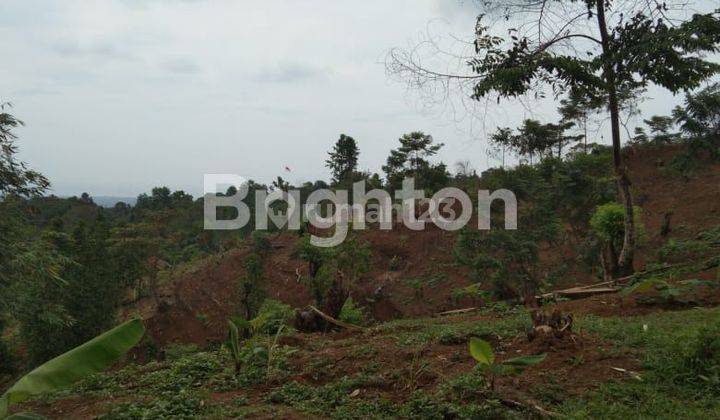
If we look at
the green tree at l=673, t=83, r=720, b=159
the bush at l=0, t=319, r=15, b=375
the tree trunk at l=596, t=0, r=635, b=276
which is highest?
the green tree at l=673, t=83, r=720, b=159

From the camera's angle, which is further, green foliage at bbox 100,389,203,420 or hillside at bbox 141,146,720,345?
hillside at bbox 141,146,720,345

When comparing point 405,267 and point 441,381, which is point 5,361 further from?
point 441,381

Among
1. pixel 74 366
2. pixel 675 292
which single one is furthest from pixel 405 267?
pixel 74 366

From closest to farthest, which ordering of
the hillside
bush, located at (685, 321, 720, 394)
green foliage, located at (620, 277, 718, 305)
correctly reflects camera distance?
bush, located at (685, 321, 720, 394) < green foliage, located at (620, 277, 718, 305) < the hillside

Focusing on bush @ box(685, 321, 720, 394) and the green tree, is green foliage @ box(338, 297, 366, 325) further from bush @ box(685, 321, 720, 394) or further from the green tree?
the green tree

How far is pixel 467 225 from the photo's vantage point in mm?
13969

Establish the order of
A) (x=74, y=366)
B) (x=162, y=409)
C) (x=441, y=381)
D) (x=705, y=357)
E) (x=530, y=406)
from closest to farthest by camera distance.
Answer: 1. (x=74, y=366)
2. (x=530, y=406)
3. (x=705, y=357)
4. (x=162, y=409)
5. (x=441, y=381)

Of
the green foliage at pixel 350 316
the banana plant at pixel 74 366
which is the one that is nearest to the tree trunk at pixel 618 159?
the green foliage at pixel 350 316

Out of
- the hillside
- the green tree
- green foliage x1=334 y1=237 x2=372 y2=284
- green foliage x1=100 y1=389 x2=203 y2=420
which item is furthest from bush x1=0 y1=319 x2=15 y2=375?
the green tree

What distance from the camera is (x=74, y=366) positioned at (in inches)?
94.5

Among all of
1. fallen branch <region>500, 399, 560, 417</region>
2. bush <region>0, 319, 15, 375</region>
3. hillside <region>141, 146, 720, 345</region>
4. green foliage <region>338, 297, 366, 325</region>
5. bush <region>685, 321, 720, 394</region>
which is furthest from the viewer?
hillside <region>141, 146, 720, 345</region>

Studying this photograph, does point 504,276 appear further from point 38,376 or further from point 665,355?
point 38,376

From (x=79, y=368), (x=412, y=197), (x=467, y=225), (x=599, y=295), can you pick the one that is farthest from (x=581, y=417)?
(x=412, y=197)

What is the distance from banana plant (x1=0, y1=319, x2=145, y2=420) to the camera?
90.4 inches
